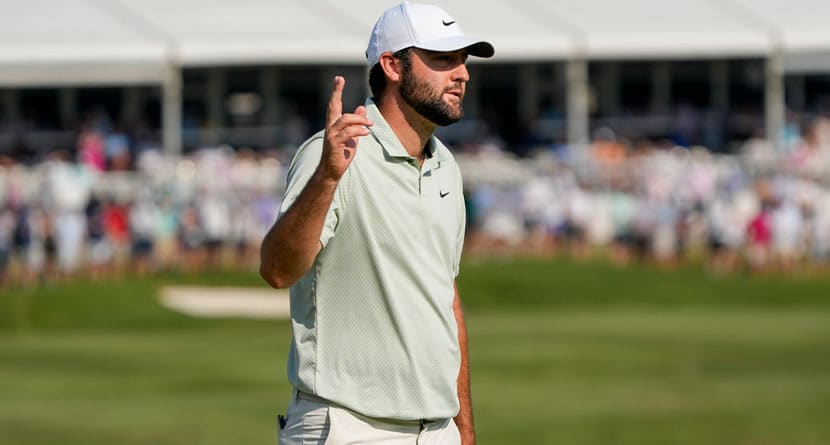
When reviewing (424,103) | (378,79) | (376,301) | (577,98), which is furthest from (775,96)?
(376,301)

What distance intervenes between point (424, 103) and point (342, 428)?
38.5 inches

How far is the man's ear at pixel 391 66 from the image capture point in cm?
529

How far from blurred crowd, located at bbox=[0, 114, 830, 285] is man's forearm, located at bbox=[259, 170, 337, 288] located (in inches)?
880

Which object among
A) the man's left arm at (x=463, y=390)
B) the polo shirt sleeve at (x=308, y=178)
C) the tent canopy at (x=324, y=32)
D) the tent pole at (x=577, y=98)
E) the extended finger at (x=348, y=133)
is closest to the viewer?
the extended finger at (x=348, y=133)

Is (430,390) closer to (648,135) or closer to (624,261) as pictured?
(624,261)

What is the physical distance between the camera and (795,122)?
3578 cm

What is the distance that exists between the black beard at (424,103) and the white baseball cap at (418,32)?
0.33ft

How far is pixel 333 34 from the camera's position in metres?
31.3

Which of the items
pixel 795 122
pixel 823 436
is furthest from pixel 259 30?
pixel 823 436

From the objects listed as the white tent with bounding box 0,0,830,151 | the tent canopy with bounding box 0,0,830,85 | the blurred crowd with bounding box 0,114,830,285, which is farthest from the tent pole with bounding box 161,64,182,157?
the blurred crowd with bounding box 0,114,830,285

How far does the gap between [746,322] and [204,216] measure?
9717mm

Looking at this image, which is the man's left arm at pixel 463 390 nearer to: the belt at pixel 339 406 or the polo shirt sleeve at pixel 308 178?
the belt at pixel 339 406

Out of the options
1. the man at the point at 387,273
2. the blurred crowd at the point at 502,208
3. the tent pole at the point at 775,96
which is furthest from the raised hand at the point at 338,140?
the tent pole at the point at 775,96

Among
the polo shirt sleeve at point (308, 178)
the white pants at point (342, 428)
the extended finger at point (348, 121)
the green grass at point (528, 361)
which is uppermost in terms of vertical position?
the extended finger at point (348, 121)
